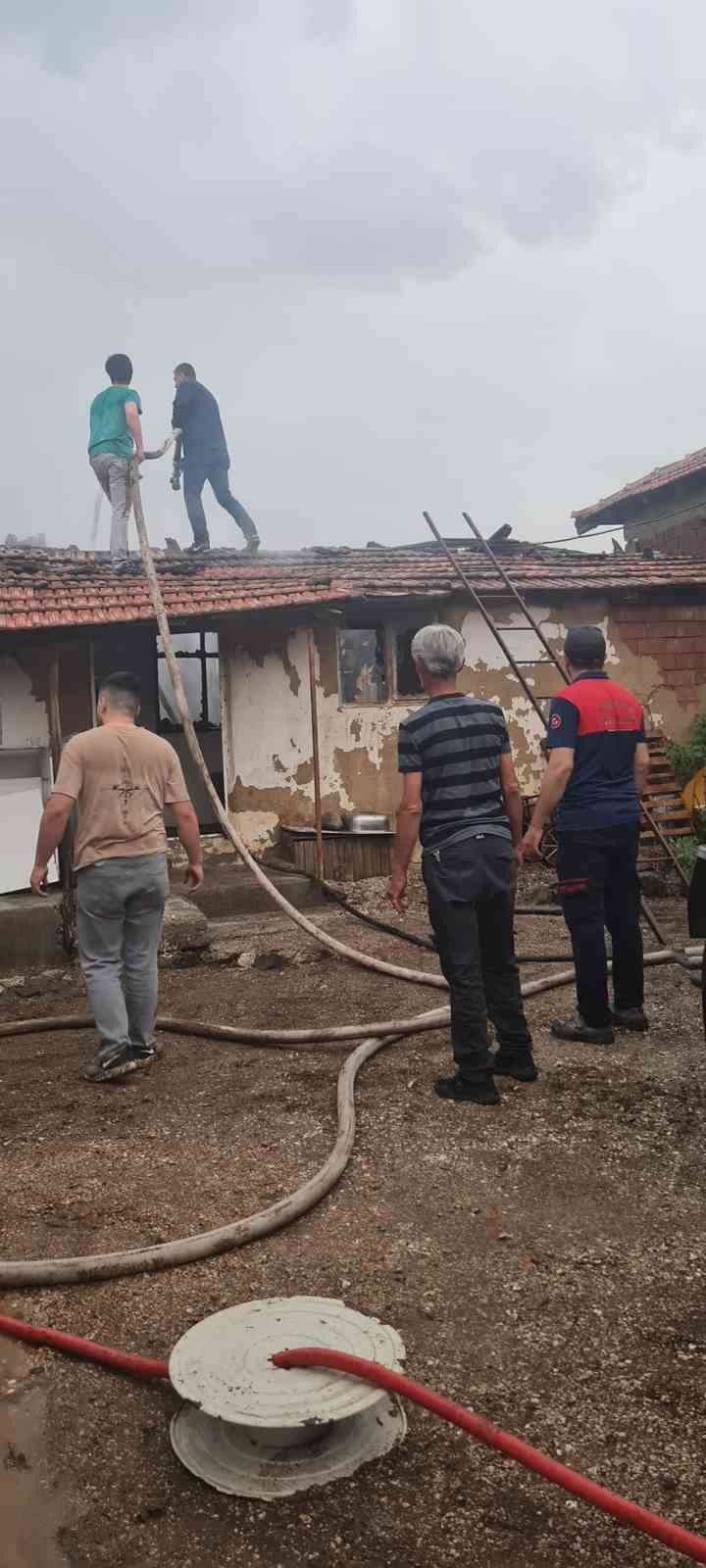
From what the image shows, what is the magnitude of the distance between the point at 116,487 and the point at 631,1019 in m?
7.68

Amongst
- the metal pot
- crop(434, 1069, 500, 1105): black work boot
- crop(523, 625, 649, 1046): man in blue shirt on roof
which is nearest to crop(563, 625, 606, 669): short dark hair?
crop(523, 625, 649, 1046): man in blue shirt on roof

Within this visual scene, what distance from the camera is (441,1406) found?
200 cm

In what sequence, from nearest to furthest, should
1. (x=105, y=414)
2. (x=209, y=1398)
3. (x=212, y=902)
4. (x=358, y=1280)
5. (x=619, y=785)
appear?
(x=209, y=1398) → (x=358, y=1280) → (x=619, y=785) → (x=212, y=902) → (x=105, y=414)

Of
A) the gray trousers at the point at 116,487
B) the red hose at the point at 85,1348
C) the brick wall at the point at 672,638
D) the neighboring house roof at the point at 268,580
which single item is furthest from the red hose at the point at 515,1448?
the brick wall at the point at 672,638

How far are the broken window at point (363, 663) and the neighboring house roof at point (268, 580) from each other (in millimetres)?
664

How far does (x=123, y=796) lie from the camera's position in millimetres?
4605

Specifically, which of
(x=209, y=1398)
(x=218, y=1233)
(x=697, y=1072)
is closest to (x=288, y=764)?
(x=697, y=1072)

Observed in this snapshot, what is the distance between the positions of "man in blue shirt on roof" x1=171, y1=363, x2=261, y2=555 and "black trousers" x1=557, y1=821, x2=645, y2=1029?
8.77 m

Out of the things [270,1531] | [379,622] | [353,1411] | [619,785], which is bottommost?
[270,1531]

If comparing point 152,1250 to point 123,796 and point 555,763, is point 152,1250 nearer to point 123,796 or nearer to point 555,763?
point 123,796

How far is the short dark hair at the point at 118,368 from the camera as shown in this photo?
31.9ft

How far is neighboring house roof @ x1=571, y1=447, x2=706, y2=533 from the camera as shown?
1914cm

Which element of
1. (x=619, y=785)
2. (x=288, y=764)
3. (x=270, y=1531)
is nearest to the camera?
(x=270, y=1531)

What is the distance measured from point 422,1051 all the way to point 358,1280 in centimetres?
212
